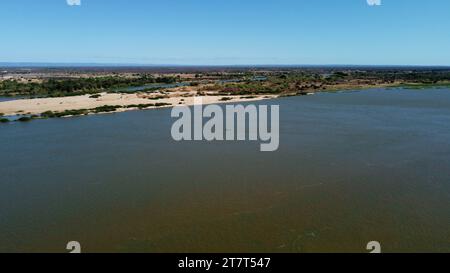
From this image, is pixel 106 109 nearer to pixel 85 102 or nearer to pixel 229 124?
pixel 85 102

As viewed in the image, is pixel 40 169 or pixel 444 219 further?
pixel 40 169

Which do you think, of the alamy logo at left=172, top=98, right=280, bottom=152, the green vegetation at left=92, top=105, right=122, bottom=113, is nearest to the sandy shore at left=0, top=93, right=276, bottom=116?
the green vegetation at left=92, top=105, right=122, bottom=113

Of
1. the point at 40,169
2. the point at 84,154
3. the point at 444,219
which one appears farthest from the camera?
the point at 84,154

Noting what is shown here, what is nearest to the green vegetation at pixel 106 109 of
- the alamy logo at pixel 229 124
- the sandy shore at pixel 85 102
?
the sandy shore at pixel 85 102

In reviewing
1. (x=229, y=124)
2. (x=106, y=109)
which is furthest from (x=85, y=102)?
(x=229, y=124)

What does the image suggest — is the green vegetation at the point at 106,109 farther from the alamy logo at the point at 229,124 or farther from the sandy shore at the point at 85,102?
the alamy logo at the point at 229,124
